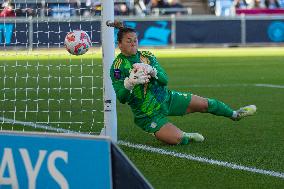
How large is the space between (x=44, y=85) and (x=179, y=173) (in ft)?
29.8

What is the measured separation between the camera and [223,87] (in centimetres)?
1591

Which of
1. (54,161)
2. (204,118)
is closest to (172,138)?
(204,118)

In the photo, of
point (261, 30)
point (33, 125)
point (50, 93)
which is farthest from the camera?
point (261, 30)

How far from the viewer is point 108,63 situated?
9.20m

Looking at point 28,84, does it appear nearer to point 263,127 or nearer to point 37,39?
point 37,39

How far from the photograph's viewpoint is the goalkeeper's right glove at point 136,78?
8531 millimetres

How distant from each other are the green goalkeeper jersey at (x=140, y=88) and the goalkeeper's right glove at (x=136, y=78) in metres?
0.17

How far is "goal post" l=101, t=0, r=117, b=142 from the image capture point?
30.0 ft

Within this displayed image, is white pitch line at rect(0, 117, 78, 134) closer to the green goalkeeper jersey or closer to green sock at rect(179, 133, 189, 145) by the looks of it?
the green goalkeeper jersey

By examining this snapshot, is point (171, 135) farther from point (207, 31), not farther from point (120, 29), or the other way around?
point (207, 31)

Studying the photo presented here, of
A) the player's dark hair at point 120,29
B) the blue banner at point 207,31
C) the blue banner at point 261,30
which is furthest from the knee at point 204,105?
the blue banner at point 261,30

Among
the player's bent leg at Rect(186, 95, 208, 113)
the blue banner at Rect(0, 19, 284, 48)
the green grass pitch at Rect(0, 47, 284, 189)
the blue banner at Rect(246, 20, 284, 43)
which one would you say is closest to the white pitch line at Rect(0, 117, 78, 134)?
the green grass pitch at Rect(0, 47, 284, 189)

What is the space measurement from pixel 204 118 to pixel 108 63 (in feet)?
8.65

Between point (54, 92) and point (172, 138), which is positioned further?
point (54, 92)
